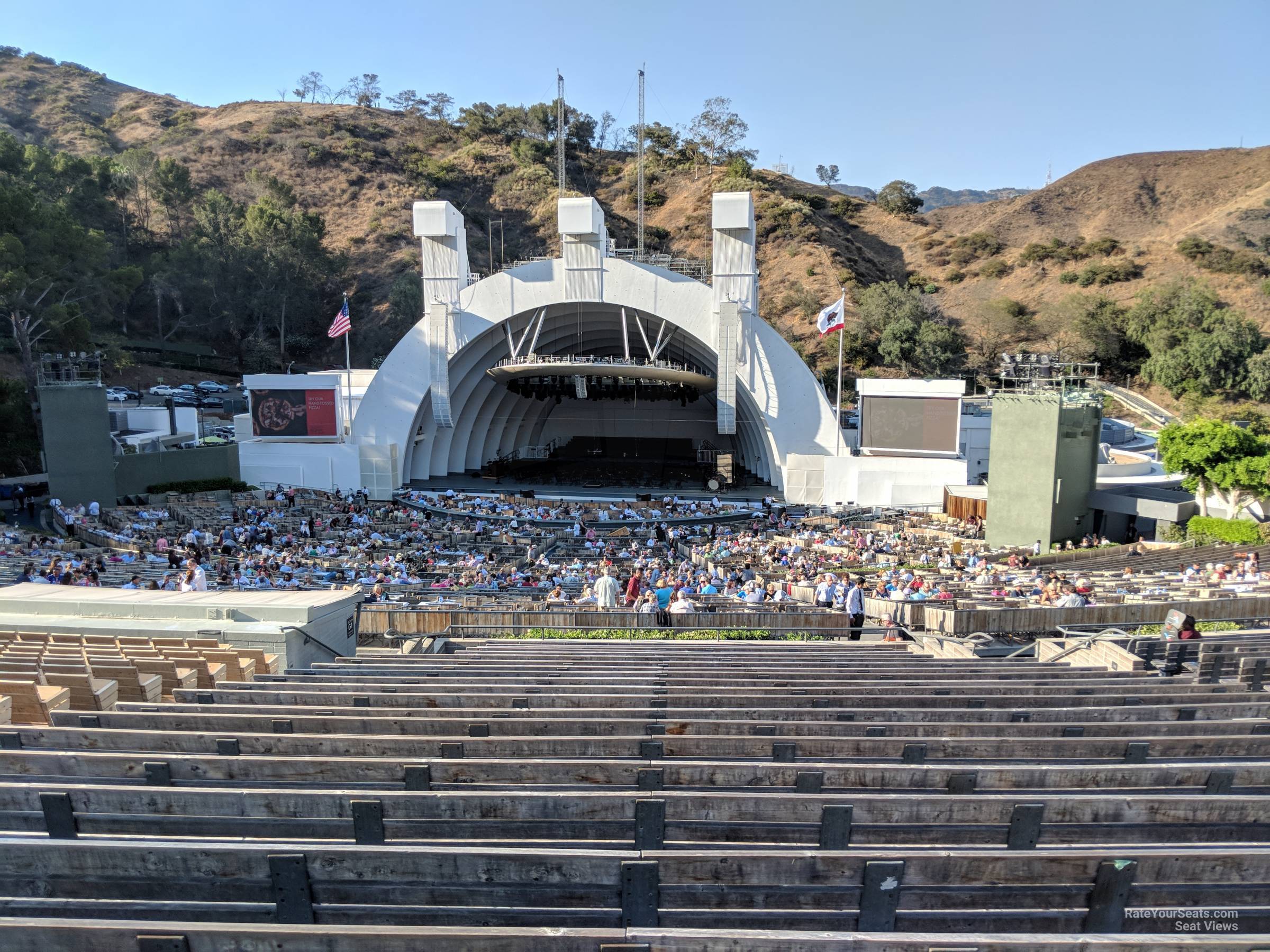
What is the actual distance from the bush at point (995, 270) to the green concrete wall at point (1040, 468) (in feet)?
165

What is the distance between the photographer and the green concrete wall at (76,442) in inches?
1051

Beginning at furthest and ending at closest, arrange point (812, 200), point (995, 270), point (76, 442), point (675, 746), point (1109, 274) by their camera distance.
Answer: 1. point (812, 200)
2. point (995, 270)
3. point (1109, 274)
4. point (76, 442)
5. point (675, 746)

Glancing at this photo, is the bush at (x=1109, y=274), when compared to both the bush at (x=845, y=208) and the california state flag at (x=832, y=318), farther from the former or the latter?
the california state flag at (x=832, y=318)

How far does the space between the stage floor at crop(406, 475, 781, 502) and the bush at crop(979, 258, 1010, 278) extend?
4716 cm

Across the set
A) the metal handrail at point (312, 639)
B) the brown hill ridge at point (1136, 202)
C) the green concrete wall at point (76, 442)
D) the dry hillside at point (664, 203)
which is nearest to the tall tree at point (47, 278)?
the green concrete wall at point (76, 442)

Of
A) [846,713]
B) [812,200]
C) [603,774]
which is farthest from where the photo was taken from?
[812,200]

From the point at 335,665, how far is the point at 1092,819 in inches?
233

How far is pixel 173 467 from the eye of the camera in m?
31.0

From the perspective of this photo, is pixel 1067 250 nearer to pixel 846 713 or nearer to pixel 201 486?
pixel 201 486

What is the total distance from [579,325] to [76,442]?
762 inches

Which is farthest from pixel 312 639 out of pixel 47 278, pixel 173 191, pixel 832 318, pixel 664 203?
pixel 664 203

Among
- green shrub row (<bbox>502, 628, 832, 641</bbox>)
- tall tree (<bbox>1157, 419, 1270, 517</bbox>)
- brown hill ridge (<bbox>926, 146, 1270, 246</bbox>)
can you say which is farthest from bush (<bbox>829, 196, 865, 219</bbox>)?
green shrub row (<bbox>502, 628, 832, 641</bbox>)

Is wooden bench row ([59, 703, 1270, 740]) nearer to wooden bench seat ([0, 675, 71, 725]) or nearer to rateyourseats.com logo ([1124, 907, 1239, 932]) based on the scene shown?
wooden bench seat ([0, 675, 71, 725])

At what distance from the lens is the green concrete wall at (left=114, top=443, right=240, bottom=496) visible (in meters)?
29.4
